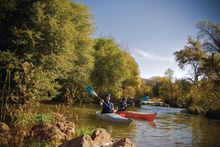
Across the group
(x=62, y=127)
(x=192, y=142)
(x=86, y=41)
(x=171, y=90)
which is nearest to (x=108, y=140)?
(x=62, y=127)

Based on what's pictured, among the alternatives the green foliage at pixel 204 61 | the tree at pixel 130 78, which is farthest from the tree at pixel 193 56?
the tree at pixel 130 78

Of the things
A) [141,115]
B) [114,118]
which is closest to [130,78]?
[141,115]

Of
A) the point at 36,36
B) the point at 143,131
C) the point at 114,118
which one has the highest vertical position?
the point at 36,36

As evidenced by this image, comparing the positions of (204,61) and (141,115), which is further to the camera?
(204,61)

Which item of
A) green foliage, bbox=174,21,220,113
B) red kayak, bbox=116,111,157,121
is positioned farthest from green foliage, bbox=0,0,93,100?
green foliage, bbox=174,21,220,113

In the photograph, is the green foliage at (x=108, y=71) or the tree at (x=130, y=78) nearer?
the green foliage at (x=108, y=71)

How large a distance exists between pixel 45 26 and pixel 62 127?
44.0 feet

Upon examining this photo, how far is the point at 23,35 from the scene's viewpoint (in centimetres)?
1947

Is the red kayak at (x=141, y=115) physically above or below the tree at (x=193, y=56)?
below

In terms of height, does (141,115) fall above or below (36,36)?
below

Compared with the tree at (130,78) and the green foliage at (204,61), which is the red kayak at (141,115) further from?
the tree at (130,78)

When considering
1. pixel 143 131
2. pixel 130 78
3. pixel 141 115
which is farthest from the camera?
pixel 130 78

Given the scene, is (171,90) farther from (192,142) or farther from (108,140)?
(108,140)

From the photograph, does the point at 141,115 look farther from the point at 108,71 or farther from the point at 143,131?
the point at 108,71
